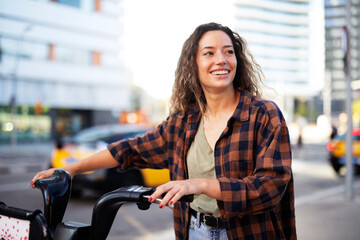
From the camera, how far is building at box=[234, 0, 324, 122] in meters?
82.6

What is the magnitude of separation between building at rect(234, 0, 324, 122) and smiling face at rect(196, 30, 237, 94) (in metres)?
82.7

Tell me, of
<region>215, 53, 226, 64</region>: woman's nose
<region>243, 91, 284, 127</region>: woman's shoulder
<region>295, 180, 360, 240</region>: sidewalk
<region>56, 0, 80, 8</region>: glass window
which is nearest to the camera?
<region>243, 91, 284, 127</region>: woman's shoulder

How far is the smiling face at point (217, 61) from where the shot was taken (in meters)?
1.84

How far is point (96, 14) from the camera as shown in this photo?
96.0 feet

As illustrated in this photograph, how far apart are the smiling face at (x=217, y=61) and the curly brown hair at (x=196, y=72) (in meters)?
0.06

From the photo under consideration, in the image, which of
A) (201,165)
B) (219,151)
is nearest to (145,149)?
(201,165)

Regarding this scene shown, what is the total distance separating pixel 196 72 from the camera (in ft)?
6.69

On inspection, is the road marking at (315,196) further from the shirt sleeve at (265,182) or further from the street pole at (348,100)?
the shirt sleeve at (265,182)

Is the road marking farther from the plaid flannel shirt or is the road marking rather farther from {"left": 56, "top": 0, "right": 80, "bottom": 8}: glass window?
{"left": 56, "top": 0, "right": 80, "bottom": 8}: glass window

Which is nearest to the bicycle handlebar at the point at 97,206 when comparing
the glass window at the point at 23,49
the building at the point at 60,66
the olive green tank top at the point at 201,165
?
the olive green tank top at the point at 201,165

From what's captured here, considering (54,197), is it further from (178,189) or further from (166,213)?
(166,213)

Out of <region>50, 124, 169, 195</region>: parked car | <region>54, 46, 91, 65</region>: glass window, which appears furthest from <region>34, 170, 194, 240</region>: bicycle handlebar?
<region>54, 46, 91, 65</region>: glass window

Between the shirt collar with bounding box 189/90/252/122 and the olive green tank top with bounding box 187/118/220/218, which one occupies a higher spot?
the shirt collar with bounding box 189/90/252/122

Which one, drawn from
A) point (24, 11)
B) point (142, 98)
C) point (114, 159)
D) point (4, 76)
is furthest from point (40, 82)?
point (142, 98)
